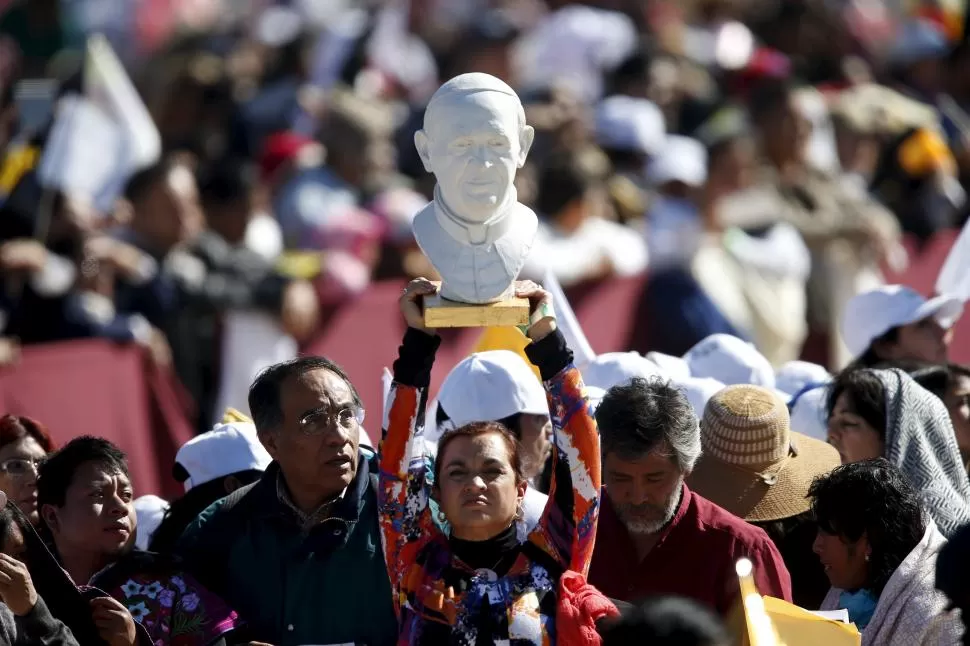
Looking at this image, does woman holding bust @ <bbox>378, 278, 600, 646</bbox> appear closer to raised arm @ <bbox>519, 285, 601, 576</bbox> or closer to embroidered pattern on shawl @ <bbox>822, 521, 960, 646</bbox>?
raised arm @ <bbox>519, 285, 601, 576</bbox>

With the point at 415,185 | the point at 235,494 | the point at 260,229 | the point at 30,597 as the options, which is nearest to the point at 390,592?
the point at 235,494

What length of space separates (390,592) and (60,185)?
4.95 meters

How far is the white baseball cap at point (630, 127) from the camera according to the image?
1299 cm

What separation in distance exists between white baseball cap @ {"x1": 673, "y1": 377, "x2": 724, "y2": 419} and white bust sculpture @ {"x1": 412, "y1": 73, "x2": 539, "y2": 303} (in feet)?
5.00

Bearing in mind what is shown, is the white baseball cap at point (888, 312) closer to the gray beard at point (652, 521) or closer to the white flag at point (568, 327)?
the white flag at point (568, 327)

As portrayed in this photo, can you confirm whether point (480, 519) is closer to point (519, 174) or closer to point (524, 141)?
point (524, 141)

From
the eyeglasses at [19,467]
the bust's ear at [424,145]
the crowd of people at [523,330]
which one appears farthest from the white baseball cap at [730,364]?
the eyeglasses at [19,467]

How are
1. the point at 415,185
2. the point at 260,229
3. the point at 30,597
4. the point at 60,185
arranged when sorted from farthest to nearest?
the point at 415,185 < the point at 260,229 < the point at 60,185 < the point at 30,597

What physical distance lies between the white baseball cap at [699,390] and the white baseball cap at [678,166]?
4.52 metres

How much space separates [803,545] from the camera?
22.4 feet

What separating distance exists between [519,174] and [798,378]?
3.69 metres

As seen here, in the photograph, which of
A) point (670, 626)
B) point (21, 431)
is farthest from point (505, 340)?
point (670, 626)

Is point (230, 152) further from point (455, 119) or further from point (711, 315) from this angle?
point (455, 119)

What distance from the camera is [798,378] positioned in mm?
8602
